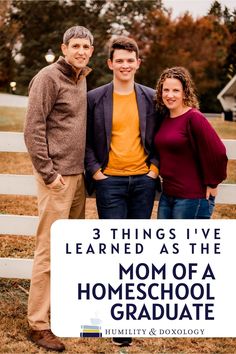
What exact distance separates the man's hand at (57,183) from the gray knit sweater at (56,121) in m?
0.03

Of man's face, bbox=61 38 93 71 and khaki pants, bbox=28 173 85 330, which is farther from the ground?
man's face, bbox=61 38 93 71

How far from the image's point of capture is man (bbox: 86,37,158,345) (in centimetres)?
370

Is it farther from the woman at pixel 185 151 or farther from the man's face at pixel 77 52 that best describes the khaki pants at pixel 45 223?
the man's face at pixel 77 52

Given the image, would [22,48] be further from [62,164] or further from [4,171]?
[62,164]

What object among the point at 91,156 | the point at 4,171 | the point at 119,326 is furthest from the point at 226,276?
the point at 4,171

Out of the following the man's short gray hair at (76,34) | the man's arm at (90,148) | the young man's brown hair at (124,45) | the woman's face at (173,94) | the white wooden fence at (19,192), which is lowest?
the white wooden fence at (19,192)

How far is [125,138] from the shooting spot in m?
3.74

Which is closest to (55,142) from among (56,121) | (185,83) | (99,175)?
(56,121)

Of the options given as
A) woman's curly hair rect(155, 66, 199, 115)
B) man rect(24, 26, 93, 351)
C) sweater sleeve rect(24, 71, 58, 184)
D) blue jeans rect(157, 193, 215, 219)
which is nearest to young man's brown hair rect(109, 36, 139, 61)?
man rect(24, 26, 93, 351)

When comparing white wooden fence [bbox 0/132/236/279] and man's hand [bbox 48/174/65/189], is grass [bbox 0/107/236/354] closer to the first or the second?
white wooden fence [bbox 0/132/236/279]

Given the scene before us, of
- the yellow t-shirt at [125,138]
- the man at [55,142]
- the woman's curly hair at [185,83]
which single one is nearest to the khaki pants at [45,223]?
the man at [55,142]

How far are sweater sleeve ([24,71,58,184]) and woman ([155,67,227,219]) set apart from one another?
713mm

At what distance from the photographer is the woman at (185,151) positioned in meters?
3.61

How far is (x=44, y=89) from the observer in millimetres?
3520
